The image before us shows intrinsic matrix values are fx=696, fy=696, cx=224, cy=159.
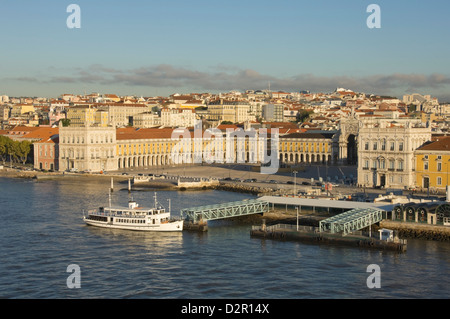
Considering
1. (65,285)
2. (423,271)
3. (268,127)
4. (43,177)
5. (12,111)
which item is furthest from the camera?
(12,111)

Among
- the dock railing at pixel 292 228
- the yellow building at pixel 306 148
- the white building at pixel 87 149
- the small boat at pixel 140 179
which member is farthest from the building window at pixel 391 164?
the white building at pixel 87 149

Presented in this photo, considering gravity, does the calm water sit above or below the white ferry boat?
below

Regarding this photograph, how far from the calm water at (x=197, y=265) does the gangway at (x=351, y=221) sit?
1.07 meters

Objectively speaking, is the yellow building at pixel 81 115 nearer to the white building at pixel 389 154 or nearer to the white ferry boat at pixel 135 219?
the white building at pixel 389 154

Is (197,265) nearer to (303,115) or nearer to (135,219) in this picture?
(135,219)

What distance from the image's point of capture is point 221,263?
17.8 metres

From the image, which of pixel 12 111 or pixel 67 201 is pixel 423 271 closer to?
pixel 67 201

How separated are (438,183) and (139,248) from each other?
14.8m

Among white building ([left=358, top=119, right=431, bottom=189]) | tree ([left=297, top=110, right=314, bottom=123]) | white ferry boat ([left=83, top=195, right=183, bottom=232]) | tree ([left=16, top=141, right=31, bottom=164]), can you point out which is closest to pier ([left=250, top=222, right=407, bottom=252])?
white ferry boat ([left=83, top=195, right=183, bottom=232])

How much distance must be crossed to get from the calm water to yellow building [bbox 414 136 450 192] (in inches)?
360

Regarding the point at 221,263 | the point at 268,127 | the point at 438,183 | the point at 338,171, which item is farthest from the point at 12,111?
the point at 221,263

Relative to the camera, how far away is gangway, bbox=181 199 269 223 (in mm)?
23078

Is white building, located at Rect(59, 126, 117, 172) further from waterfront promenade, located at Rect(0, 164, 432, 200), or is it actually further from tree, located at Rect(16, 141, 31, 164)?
tree, located at Rect(16, 141, 31, 164)

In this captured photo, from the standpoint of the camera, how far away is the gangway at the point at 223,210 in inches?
909
